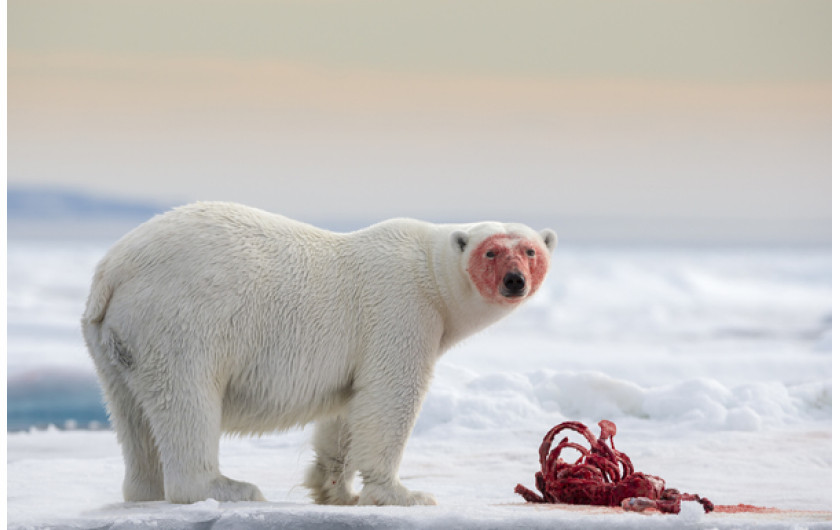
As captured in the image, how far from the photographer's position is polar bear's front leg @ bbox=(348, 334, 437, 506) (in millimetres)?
3457

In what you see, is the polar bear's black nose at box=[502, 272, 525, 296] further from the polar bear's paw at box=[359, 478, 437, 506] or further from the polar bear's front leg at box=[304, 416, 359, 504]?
the polar bear's front leg at box=[304, 416, 359, 504]

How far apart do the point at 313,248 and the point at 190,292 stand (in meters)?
0.47

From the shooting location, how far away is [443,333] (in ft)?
12.1

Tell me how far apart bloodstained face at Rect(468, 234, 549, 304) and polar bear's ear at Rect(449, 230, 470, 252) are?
71 mm

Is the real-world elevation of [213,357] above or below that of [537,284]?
below

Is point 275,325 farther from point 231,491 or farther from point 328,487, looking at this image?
point 328,487

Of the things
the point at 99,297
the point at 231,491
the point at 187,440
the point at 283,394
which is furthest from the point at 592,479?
the point at 99,297

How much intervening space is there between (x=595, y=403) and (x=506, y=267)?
252cm

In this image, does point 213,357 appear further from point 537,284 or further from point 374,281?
point 537,284

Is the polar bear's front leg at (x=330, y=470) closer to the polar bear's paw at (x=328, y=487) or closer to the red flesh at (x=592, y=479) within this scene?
the polar bear's paw at (x=328, y=487)

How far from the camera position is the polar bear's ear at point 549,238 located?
3635 mm

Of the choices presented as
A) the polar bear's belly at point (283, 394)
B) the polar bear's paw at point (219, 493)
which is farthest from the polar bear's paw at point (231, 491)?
the polar bear's belly at point (283, 394)

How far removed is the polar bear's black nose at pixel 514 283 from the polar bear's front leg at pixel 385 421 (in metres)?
0.37

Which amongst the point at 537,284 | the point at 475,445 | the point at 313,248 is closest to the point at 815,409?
the point at 475,445
